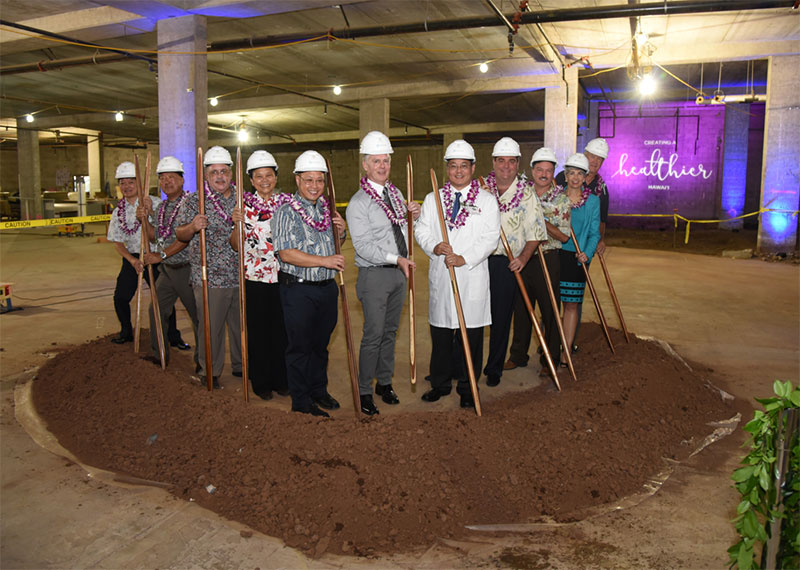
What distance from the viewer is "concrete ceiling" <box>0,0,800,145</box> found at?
992 centimetres

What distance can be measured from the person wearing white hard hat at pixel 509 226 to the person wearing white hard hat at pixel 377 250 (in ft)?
2.46

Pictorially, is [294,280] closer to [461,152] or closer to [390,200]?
[390,200]

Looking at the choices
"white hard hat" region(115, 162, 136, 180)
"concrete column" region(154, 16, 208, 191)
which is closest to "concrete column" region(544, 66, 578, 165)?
"concrete column" region(154, 16, 208, 191)

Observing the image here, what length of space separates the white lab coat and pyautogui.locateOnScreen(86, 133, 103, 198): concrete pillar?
25.1 metres

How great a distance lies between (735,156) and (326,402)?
19631 millimetres

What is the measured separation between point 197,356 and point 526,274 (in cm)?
269

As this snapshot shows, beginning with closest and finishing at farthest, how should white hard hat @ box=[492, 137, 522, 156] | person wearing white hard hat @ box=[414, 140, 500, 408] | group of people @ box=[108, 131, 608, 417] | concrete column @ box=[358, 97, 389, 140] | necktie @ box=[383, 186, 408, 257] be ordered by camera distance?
group of people @ box=[108, 131, 608, 417], necktie @ box=[383, 186, 408, 257], person wearing white hard hat @ box=[414, 140, 500, 408], white hard hat @ box=[492, 137, 522, 156], concrete column @ box=[358, 97, 389, 140]

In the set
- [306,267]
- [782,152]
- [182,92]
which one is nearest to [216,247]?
[306,267]

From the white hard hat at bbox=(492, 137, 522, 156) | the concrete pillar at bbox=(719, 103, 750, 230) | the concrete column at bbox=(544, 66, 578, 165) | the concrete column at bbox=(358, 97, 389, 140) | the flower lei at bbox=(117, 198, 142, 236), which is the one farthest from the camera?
the concrete pillar at bbox=(719, 103, 750, 230)

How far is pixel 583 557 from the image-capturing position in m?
2.69

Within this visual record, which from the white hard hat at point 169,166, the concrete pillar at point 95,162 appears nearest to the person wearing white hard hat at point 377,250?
the white hard hat at point 169,166

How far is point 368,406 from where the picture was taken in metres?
4.33

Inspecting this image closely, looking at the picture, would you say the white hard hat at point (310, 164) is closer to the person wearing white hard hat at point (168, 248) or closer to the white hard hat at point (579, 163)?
the person wearing white hard hat at point (168, 248)

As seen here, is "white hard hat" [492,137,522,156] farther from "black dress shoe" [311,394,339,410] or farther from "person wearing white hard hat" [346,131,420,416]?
"black dress shoe" [311,394,339,410]
